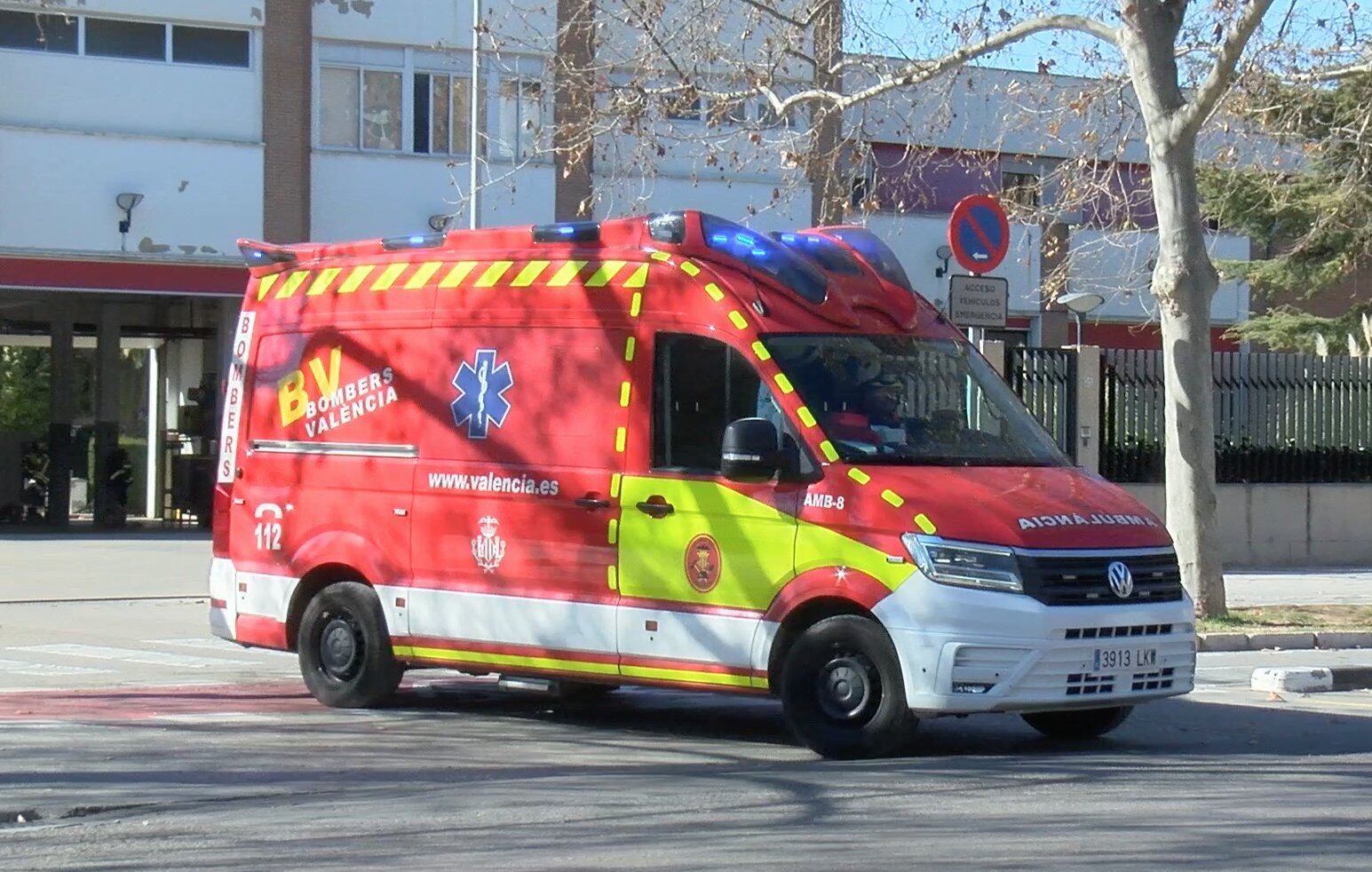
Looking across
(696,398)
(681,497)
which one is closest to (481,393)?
(696,398)

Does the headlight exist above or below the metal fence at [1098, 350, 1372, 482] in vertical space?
below

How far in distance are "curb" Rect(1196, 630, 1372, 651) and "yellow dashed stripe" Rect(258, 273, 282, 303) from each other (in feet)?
26.0

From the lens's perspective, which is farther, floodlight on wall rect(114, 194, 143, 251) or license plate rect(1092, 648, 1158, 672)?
floodlight on wall rect(114, 194, 143, 251)

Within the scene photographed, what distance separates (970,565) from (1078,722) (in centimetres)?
178

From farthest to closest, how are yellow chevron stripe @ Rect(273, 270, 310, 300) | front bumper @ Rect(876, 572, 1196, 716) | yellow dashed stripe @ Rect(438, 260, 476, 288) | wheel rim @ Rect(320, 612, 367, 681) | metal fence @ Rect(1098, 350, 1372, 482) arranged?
metal fence @ Rect(1098, 350, 1372, 482) < yellow chevron stripe @ Rect(273, 270, 310, 300) < wheel rim @ Rect(320, 612, 367, 681) < yellow dashed stripe @ Rect(438, 260, 476, 288) < front bumper @ Rect(876, 572, 1196, 716)

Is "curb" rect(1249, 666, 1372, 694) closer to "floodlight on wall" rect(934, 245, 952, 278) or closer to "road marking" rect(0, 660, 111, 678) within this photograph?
"road marking" rect(0, 660, 111, 678)

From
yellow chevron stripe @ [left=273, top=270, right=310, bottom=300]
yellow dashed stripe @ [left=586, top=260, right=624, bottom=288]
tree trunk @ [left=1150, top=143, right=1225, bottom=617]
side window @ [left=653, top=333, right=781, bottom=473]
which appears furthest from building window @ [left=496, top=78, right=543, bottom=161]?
side window @ [left=653, top=333, right=781, bottom=473]

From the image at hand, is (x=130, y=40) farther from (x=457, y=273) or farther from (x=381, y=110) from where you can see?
(x=457, y=273)

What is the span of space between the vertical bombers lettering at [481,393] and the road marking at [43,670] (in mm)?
4413

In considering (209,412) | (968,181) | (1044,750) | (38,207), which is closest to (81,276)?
(38,207)

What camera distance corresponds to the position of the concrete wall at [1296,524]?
76.5ft

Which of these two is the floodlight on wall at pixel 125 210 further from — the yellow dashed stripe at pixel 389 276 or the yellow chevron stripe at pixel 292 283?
the yellow dashed stripe at pixel 389 276

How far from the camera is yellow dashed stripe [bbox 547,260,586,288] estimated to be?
1038cm

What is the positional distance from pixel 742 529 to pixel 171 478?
939 inches
